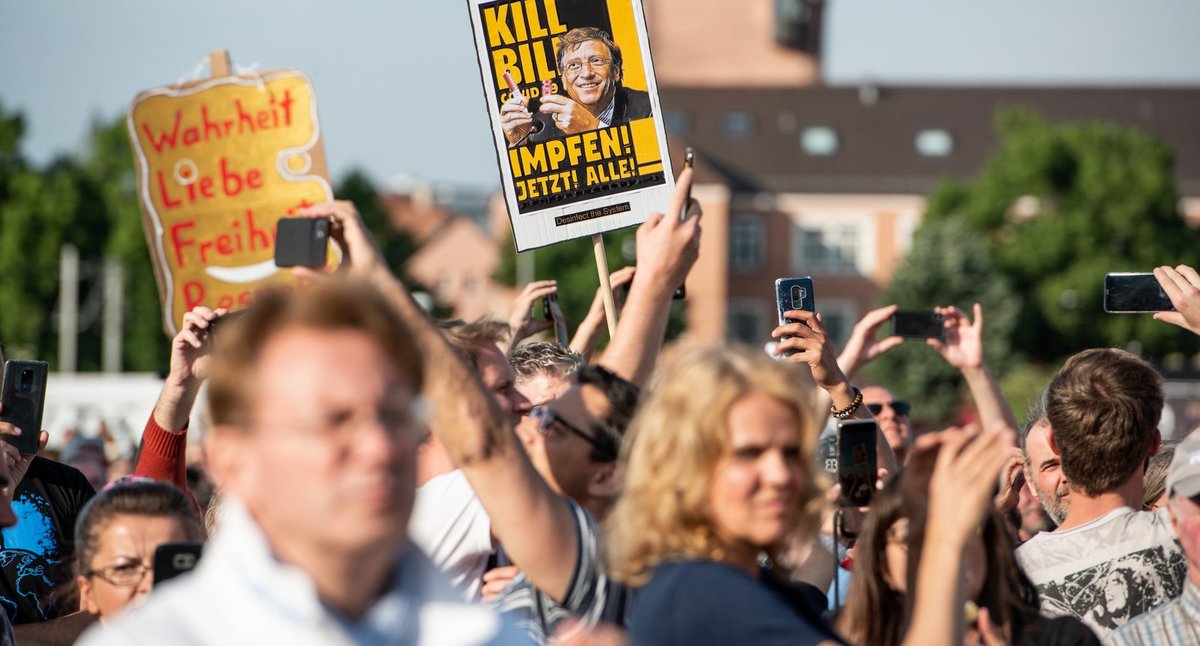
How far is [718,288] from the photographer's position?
6869cm

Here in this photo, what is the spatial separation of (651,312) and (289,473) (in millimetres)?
1582

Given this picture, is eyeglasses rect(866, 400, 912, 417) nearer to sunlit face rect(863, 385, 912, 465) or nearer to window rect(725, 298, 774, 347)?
sunlit face rect(863, 385, 912, 465)

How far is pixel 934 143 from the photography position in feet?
239

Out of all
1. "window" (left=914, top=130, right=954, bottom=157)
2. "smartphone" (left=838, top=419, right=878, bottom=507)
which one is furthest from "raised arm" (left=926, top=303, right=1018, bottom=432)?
"window" (left=914, top=130, right=954, bottom=157)

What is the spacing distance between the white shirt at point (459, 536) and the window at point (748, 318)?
220 ft

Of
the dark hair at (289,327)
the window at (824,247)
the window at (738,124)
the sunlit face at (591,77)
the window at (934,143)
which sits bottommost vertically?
the window at (824,247)

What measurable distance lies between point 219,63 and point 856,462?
5.29m

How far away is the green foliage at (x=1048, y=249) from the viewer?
52656 mm

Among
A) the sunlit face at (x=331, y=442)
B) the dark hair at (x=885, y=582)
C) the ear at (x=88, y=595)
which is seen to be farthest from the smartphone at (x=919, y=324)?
the sunlit face at (x=331, y=442)

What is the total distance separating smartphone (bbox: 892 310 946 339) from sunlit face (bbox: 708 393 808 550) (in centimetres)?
283

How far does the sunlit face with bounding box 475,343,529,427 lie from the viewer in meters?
4.21

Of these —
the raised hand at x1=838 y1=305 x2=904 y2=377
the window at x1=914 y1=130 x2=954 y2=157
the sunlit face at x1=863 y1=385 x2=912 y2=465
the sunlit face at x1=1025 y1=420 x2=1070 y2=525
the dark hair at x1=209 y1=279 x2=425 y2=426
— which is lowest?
the window at x1=914 y1=130 x2=954 y2=157

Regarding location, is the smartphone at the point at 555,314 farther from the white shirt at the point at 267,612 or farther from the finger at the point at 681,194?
the white shirt at the point at 267,612

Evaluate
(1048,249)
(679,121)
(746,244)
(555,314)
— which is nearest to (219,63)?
(555,314)
